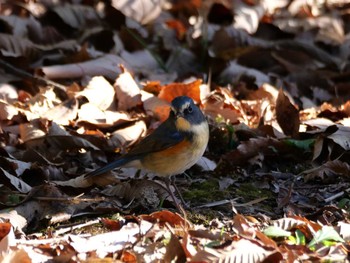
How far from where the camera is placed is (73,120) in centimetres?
673

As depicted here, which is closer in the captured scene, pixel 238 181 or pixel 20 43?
pixel 238 181

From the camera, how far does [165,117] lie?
693 cm

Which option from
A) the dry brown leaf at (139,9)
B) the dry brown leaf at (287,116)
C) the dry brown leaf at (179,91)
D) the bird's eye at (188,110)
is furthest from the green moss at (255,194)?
the dry brown leaf at (139,9)

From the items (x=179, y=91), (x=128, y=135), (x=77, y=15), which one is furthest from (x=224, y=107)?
(x=77, y=15)

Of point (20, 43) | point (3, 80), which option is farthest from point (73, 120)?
point (20, 43)

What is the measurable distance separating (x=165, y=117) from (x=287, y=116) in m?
1.10

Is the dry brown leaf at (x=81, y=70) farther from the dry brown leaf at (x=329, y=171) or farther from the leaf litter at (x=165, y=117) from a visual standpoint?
the dry brown leaf at (x=329, y=171)

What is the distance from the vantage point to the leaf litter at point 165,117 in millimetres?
4645

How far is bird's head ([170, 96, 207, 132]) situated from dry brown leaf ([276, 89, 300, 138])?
89 cm

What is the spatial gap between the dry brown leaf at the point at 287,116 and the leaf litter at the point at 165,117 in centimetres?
1

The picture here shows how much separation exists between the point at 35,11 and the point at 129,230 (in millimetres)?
4805

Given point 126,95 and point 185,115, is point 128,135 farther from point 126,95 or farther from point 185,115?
point 185,115

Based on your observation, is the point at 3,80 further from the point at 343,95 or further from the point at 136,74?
the point at 343,95

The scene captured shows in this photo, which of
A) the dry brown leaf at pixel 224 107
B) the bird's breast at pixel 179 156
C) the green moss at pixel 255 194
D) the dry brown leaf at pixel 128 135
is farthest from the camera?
the dry brown leaf at pixel 224 107
